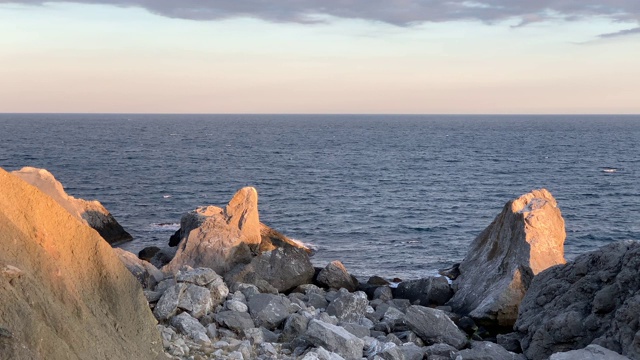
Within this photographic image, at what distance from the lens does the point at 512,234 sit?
1041 inches

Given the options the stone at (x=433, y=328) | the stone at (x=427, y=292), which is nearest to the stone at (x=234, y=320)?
the stone at (x=433, y=328)

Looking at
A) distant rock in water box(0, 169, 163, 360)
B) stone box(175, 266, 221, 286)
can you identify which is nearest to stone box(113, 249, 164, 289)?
stone box(175, 266, 221, 286)

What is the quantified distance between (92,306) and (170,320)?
21.1 ft

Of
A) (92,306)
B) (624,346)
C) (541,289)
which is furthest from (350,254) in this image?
(92,306)

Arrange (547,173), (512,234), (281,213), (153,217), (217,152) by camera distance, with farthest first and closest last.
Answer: (217,152) → (547,173) → (281,213) → (153,217) → (512,234)

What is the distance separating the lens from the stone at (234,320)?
18.9m

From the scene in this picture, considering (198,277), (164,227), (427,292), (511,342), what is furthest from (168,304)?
(164,227)

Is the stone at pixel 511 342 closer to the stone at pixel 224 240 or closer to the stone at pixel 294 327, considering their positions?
the stone at pixel 294 327

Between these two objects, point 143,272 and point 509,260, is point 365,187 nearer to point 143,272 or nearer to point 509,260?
point 509,260

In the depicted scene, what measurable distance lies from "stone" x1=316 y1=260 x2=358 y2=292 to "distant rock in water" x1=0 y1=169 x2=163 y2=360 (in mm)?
14828

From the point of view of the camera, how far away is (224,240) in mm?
29000

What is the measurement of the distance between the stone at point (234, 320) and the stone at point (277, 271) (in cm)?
598

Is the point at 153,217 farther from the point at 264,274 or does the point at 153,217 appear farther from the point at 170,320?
the point at 170,320

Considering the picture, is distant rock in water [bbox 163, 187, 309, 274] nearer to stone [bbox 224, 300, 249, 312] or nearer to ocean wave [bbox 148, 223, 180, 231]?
stone [bbox 224, 300, 249, 312]
